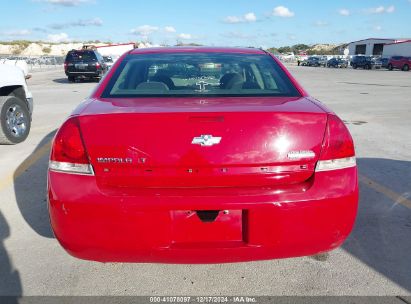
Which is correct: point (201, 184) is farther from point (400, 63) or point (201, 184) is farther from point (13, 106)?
point (400, 63)

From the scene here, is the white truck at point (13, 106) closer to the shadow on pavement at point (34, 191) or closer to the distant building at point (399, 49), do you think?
the shadow on pavement at point (34, 191)

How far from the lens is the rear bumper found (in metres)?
2.20

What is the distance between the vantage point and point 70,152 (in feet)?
7.55

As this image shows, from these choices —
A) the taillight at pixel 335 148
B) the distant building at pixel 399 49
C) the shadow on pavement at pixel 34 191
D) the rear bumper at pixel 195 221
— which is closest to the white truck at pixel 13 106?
the shadow on pavement at pixel 34 191

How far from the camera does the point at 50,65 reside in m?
42.7

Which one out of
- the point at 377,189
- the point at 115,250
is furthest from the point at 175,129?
the point at 377,189

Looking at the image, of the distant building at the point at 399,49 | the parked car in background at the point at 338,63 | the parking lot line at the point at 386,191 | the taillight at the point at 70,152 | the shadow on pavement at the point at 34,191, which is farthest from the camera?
the distant building at the point at 399,49

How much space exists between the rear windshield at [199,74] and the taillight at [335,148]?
2.27 ft

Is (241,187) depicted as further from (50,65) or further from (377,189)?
(50,65)

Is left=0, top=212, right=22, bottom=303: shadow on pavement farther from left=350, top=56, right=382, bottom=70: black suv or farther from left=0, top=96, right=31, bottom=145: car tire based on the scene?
left=350, top=56, right=382, bottom=70: black suv

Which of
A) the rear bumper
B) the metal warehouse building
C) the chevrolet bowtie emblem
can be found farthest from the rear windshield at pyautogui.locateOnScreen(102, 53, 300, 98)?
the metal warehouse building

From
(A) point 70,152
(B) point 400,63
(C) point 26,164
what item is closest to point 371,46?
(B) point 400,63

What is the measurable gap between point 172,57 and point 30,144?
4.29 m

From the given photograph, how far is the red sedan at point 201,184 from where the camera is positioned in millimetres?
2188
